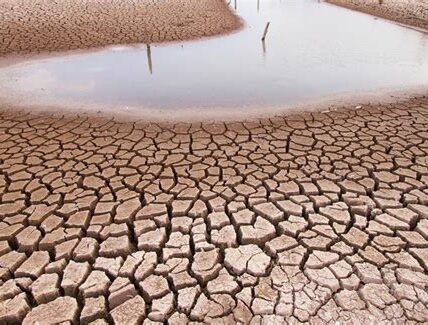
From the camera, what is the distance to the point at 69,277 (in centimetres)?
263

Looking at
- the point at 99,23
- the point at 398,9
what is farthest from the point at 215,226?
the point at 398,9

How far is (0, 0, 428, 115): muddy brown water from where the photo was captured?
6.52 metres

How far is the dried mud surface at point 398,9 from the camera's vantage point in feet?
43.8

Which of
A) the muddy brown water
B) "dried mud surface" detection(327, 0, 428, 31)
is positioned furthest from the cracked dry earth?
"dried mud surface" detection(327, 0, 428, 31)

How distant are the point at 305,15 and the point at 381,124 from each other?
37.9ft

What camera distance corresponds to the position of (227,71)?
791cm

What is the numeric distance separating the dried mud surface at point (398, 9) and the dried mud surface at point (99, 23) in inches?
239

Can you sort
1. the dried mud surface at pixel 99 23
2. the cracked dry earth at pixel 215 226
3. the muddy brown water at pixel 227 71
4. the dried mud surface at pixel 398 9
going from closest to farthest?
the cracked dry earth at pixel 215 226, the muddy brown water at pixel 227 71, the dried mud surface at pixel 99 23, the dried mud surface at pixel 398 9

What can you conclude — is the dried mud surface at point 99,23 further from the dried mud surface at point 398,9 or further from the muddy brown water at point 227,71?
the dried mud surface at point 398,9

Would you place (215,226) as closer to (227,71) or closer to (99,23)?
(227,71)

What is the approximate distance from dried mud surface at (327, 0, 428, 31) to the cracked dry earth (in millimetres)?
10745

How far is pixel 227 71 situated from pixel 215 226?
5445mm

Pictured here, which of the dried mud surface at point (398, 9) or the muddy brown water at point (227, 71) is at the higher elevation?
the dried mud surface at point (398, 9)

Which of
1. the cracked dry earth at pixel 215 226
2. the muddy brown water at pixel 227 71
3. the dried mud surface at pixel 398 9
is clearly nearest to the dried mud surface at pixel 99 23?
the muddy brown water at pixel 227 71
